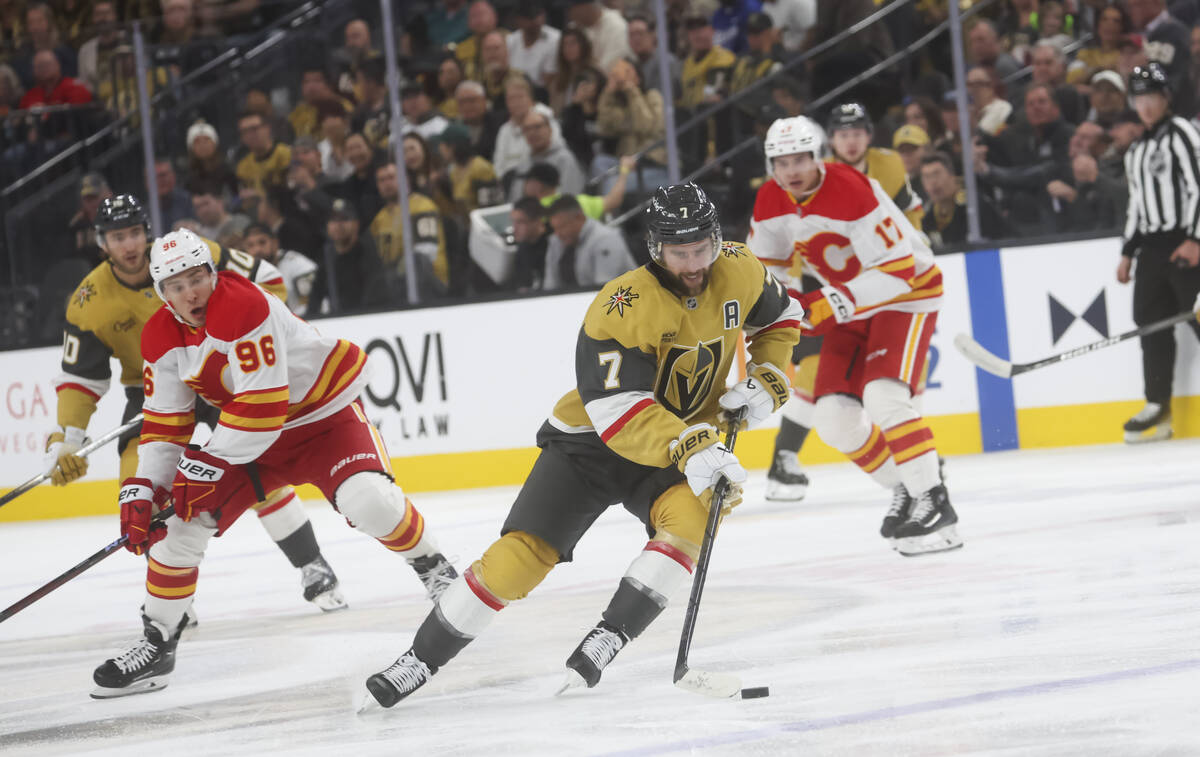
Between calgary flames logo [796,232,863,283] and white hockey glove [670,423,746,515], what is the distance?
1818mm

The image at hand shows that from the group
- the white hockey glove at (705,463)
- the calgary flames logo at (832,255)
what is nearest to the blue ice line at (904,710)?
the white hockey glove at (705,463)

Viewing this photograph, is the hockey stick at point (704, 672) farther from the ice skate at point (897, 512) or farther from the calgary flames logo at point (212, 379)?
the ice skate at point (897, 512)

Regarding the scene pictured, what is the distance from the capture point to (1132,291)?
6.72 meters

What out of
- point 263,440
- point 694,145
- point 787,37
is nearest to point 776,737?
point 263,440

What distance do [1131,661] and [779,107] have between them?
4858mm

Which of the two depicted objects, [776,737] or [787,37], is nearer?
[776,737]

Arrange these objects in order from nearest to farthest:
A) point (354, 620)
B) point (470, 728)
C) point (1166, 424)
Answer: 1. point (470, 728)
2. point (354, 620)
3. point (1166, 424)

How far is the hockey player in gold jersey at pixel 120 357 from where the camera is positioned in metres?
4.51

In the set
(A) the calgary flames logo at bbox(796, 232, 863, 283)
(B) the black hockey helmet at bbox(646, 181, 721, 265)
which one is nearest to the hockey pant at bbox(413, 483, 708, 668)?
(B) the black hockey helmet at bbox(646, 181, 721, 265)

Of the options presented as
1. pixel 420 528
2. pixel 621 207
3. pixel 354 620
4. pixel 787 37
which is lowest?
pixel 354 620

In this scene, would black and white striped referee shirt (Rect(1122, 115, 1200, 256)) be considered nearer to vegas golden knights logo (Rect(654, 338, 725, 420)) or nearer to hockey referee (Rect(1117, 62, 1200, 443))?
hockey referee (Rect(1117, 62, 1200, 443))

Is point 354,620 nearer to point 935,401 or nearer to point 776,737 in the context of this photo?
point 776,737

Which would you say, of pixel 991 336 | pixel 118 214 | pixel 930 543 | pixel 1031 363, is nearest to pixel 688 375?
pixel 930 543

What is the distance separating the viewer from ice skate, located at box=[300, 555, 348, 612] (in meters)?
4.55
